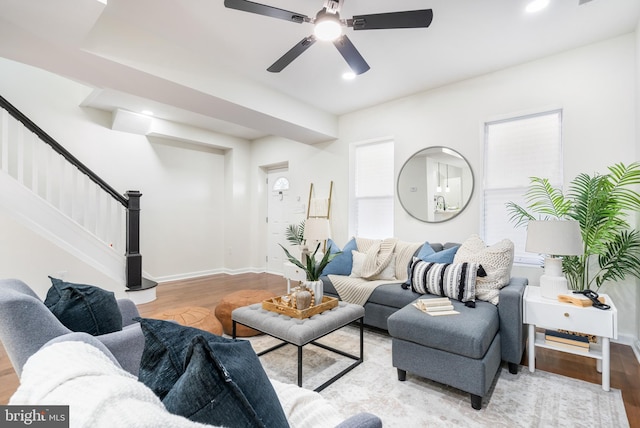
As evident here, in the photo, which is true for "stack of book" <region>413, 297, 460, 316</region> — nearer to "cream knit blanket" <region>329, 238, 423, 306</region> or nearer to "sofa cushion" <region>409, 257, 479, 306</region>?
"sofa cushion" <region>409, 257, 479, 306</region>

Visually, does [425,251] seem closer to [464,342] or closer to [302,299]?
[464,342]

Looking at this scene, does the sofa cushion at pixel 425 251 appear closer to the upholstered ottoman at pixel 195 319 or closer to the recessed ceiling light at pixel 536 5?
the upholstered ottoman at pixel 195 319

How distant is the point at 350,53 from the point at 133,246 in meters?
3.68

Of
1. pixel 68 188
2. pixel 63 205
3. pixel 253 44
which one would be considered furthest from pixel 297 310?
pixel 68 188

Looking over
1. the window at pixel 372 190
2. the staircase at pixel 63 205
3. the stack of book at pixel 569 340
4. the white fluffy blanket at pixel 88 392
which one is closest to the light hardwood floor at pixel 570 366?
the stack of book at pixel 569 340

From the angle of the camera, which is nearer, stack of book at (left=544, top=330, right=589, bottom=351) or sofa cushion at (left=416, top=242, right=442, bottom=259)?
stack of book at (left=544, top=330, right=589, bottom=351)

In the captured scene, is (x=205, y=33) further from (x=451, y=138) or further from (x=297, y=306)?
(x=451, y=138)

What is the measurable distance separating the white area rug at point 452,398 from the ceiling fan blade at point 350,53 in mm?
2503

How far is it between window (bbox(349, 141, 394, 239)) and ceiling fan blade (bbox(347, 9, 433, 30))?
233cm

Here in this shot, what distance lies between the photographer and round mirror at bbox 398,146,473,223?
3.65 meters

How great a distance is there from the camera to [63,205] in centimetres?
356

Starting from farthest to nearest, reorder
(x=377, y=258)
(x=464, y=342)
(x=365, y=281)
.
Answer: (x=377, y=258) < (x=365, y=281) < (x=464, y=342)

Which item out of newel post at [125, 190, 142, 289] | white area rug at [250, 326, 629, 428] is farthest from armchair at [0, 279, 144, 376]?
newel post at [125, 190, 142, 289]

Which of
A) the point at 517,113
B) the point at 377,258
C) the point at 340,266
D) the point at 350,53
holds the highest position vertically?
the point at 350,53
